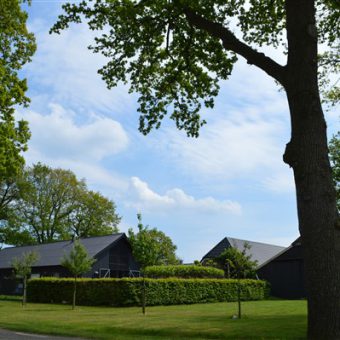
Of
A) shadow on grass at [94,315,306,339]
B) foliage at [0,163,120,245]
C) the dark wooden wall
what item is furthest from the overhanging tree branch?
foliage at [0,163,120,245]

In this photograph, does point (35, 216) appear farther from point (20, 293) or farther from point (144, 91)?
point (144, 91)

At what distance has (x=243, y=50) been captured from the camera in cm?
839

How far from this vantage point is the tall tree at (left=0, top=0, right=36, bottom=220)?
58.3 ft

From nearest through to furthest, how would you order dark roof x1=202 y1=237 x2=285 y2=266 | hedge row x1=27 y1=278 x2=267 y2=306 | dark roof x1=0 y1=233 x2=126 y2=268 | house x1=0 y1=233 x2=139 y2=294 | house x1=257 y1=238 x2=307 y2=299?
hedge row x1=27 y1=278 x2=267 y2=306
house x1=257 y1=238 x2=307 y2=299
house x1=0 y1=233 x2=139 y2=294
dark roof x1=0 y1=233 x2=126 y2=268
dark roof x1=202 y1=237 x2=285 y2=266

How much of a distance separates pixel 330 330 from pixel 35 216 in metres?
62.5

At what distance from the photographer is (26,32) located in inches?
782

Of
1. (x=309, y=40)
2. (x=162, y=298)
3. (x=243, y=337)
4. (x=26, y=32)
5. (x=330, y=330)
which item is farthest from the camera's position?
(x=162, y=298)

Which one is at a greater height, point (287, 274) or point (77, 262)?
point (77, 262)

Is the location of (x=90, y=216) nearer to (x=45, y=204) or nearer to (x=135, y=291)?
(x=45, y=204)

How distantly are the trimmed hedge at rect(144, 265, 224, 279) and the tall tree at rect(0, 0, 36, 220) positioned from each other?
1541cm

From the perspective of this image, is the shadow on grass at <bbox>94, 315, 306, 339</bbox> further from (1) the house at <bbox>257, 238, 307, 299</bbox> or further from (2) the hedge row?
(1) the house at <bbox>257, 238, 307, 299</bbox>

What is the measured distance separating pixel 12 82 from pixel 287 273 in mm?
→ 33686

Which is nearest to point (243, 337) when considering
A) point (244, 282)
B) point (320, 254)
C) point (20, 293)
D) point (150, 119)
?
point (150, 119)

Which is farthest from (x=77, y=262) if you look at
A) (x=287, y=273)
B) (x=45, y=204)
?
(x=45, y=204)
